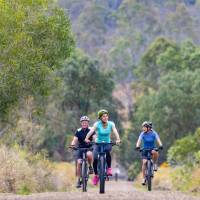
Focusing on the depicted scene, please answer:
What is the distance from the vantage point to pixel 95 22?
98125 millimetres

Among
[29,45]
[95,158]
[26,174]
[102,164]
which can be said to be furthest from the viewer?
[26,174]

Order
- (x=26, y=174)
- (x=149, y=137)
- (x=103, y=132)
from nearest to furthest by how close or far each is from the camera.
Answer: (x=103, y=132)
(x=149, y=137)
(x=26, y=174)

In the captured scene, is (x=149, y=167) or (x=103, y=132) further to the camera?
(x=149, y=167)

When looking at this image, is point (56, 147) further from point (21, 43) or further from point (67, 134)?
point (21, 43)

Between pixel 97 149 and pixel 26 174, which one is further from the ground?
pixel 97 149

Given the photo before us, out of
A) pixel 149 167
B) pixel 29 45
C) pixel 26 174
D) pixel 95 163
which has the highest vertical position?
pixel 29 45

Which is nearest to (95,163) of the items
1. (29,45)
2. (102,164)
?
(102,164)

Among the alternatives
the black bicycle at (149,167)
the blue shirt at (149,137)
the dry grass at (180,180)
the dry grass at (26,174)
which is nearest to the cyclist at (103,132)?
the blue shirt at (149,137)

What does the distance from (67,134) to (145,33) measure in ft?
107

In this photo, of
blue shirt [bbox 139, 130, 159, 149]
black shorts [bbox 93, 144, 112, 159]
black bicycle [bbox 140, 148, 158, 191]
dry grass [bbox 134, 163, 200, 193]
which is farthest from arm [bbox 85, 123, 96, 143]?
dry grass [bbox 134, 163, 200, 193]

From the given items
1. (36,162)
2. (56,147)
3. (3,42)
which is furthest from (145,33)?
(3,42)

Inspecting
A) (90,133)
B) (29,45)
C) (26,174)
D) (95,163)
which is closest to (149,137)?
(95,163)

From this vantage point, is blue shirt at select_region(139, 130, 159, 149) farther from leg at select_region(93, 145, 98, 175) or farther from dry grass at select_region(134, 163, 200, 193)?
dry grass at select_region(134, 163, 200, 193)

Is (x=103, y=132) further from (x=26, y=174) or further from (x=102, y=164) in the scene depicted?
(x=26, y=174)
